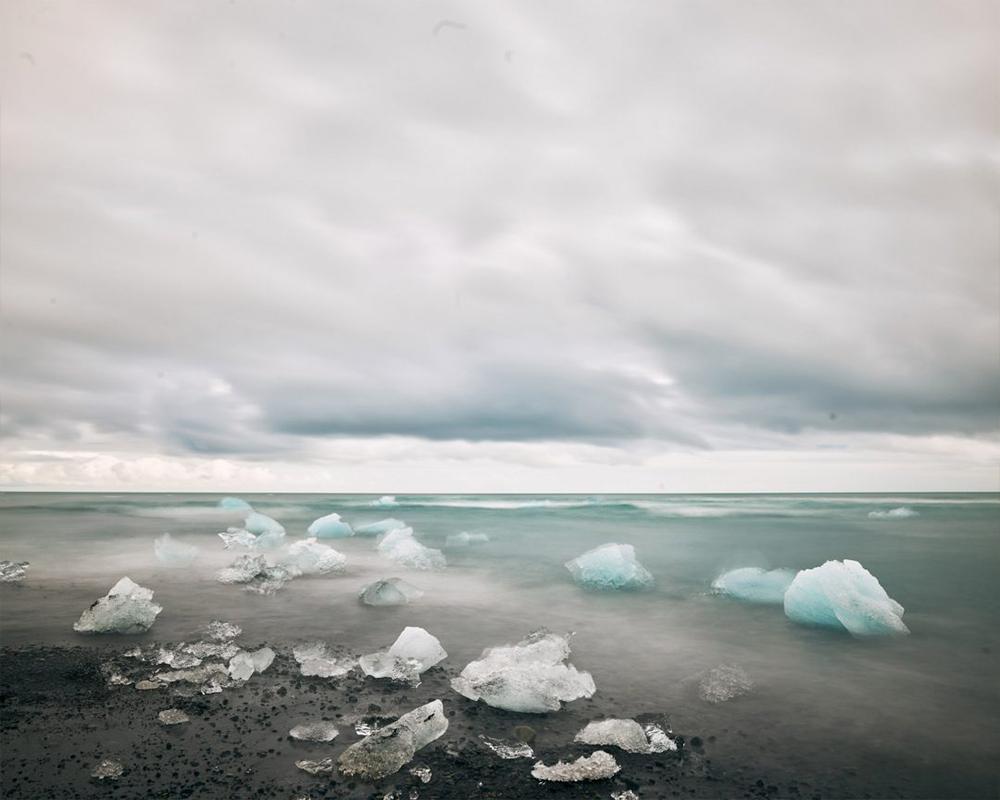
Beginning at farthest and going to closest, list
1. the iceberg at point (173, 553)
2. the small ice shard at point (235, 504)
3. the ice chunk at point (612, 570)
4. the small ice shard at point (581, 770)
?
the small ice shard at point (235, 504) → the iceberg at point (173, 553) → the ice chunk at point (612, 570) → the small ice shard at point (581, 770)

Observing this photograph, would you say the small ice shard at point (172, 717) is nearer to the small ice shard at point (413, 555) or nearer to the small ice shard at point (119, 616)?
the small ice shard at point (119, 616)

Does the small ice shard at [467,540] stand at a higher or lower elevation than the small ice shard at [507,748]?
lower

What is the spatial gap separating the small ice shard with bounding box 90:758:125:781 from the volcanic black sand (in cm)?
8

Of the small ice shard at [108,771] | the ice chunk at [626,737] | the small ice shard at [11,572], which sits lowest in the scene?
the small ice shard at [11,572]

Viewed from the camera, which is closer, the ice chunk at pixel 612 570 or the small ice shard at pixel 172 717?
the small ice shard at pixel 172 717

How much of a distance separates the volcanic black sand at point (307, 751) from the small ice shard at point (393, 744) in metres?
0.12

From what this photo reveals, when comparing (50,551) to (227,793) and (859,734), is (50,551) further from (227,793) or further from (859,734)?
(859,734)

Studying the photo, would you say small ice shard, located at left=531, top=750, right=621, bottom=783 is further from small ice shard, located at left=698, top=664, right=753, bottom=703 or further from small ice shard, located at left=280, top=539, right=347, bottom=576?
small ice shard, located at left=280, top=539, right=347, bottom=576

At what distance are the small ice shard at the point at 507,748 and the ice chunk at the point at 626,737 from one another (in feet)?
2.28

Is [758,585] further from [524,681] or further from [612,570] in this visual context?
[524,681]

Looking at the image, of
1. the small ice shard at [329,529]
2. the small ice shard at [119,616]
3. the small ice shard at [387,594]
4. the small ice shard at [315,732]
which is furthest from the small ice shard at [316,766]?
the small ice shard at [329,529]

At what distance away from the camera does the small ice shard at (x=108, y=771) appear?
5.84 metres

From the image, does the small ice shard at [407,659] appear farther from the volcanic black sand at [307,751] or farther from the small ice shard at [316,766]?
the small ice shard at [316,766]

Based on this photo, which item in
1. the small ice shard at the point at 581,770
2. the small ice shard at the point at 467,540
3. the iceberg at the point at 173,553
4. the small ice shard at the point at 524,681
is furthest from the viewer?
the small ice shard at the point at 467,540
